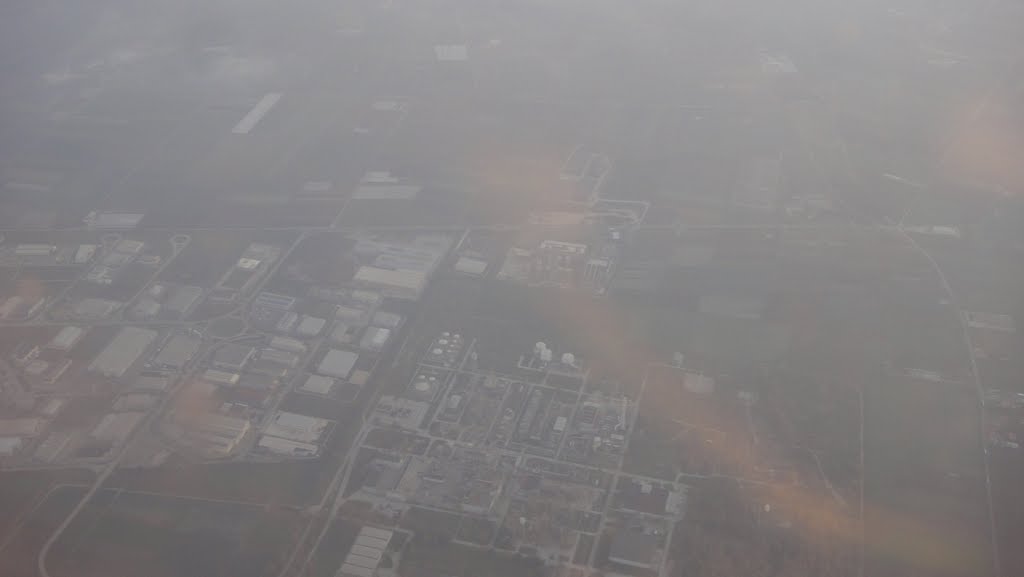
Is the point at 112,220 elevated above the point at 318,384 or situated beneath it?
situated beneath

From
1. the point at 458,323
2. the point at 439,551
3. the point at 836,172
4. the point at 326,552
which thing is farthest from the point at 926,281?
the point at 326,552

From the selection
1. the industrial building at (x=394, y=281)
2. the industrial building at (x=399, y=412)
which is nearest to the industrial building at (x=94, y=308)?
the industrial building at (x=394, y=281)

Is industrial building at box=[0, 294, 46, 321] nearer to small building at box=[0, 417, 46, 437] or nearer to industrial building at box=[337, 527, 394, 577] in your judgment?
small building at box=[0, 417, 46, 437]

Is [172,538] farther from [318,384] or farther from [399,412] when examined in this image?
[399,412]

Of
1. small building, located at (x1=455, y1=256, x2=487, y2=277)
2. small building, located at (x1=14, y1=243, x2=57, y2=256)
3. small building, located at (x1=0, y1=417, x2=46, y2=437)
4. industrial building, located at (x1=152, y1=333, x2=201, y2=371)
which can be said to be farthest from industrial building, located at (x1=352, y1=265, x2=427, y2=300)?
small building, located at (x1=14, y1=243, x2=57, y2=256)

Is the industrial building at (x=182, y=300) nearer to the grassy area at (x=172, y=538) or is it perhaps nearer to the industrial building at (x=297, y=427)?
the industrial building at (x=297, y=427)

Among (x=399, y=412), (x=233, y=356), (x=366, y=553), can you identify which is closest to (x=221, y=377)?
(x=233, y=356)
